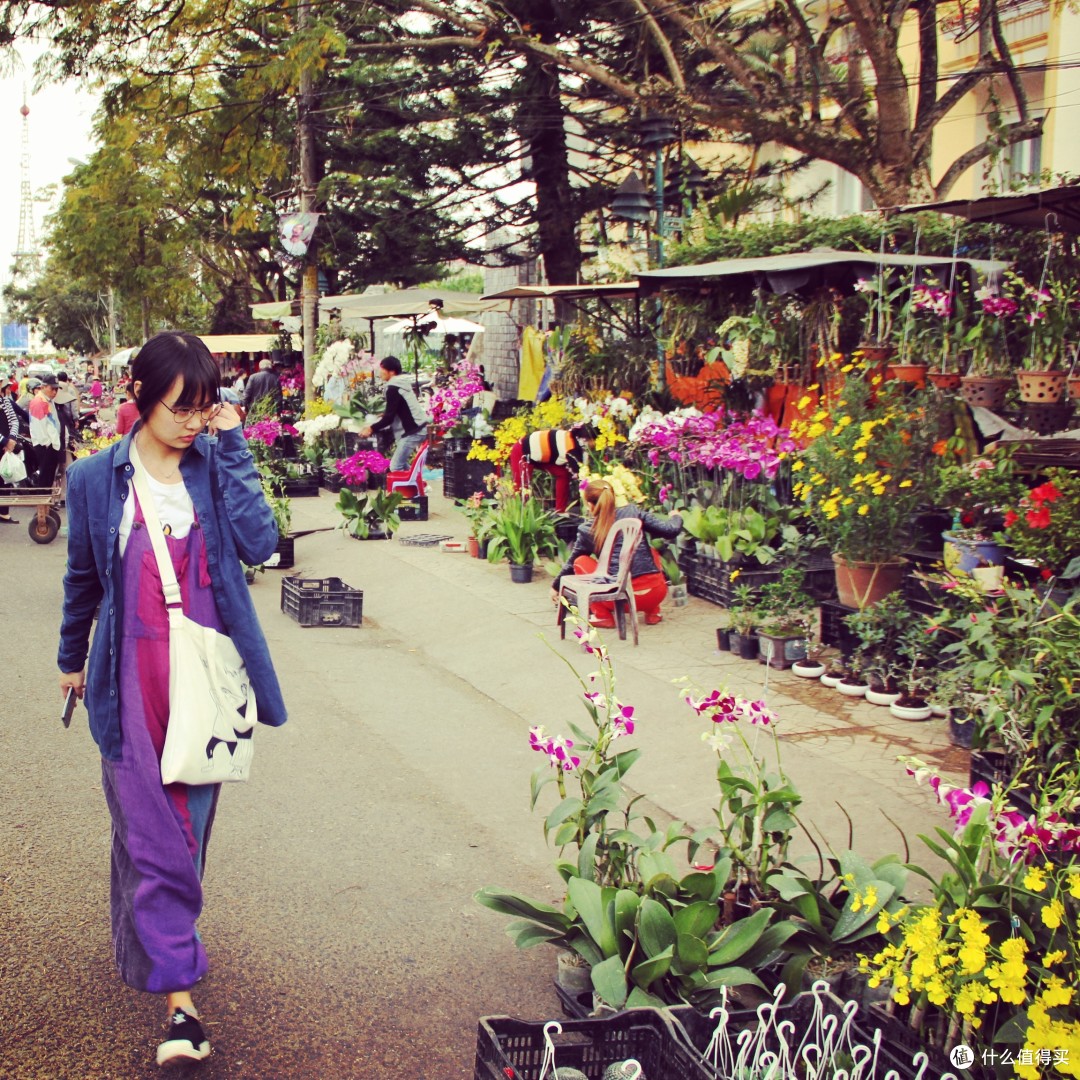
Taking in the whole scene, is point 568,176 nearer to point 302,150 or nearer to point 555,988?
point 302,150

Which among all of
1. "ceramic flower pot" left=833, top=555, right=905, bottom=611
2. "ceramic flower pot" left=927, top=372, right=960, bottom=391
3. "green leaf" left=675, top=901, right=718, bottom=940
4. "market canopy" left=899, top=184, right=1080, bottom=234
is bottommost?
"green leaf" left=675, top=901, right=718, bottom=940

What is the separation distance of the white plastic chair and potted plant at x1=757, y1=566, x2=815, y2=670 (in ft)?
2.97

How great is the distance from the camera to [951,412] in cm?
862

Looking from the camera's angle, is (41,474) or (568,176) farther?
(568,176)

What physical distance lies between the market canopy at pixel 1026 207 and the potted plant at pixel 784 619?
2.50 m

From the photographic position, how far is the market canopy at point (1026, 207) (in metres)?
7.21

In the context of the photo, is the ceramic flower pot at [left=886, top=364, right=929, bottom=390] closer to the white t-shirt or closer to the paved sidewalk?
A: the paved sidewalk

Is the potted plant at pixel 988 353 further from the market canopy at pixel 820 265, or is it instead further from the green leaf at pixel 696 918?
the green leaf at pixel 696 918

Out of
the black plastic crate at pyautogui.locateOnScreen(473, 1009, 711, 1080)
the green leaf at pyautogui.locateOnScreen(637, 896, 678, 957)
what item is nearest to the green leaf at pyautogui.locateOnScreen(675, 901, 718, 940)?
the green leaf at pyautogui.locateOnScreen(637, 896, 678, 957)

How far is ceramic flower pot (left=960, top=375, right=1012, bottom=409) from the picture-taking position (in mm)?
8070

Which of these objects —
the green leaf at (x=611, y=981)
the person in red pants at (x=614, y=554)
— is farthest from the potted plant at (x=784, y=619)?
the green leaf at (x=611, y=981)

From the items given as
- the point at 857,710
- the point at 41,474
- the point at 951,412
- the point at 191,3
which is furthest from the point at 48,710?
the point at 191,3

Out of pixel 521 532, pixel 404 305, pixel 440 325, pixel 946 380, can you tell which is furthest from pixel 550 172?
pixel 946 380

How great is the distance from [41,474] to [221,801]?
10.6 metres
